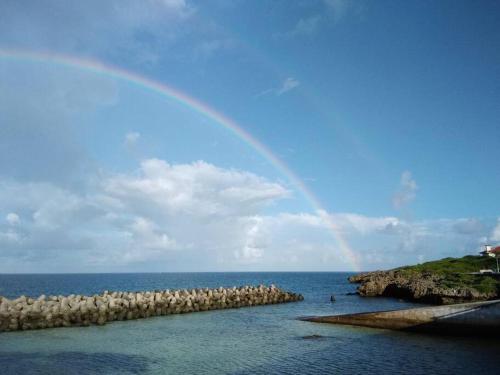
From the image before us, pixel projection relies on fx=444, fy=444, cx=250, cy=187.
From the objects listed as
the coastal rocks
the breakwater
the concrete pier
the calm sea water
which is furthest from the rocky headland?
the calm sea water

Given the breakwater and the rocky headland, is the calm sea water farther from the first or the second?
the rocky headland

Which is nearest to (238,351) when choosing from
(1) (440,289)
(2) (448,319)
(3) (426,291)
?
(2) (448,319)

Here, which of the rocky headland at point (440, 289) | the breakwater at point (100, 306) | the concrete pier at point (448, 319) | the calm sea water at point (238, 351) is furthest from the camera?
the rocky headland at point (440, 289)

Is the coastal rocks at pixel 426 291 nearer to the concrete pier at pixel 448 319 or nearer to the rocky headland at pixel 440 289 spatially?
the rocky headland at pixel 440 289

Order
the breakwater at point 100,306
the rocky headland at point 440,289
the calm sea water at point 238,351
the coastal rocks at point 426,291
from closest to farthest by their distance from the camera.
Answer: the calm sea water at point 238,351 < the breakwater at point 100,306 < the coastal rocks at point 426,291 < the rocky headland at point 440,289

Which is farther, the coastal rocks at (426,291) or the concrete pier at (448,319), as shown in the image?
the coastal rocks at (426,291)

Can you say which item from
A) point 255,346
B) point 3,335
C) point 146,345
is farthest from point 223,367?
point 3,335

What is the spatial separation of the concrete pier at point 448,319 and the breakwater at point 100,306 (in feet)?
68.8

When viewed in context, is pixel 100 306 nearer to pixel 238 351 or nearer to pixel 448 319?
pixel 238 351

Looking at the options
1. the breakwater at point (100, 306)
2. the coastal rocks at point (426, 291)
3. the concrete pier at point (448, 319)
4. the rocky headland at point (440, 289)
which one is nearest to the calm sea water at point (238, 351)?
the concrete pier at point (448, 319)

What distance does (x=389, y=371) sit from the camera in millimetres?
21469

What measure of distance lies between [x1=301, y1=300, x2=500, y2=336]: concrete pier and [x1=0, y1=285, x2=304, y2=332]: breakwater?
2097 centimetres

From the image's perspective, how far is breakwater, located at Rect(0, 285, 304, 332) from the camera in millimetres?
35094

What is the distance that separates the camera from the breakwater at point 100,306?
35094 mm
